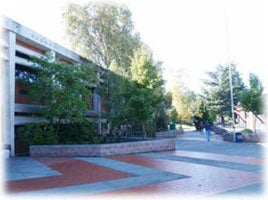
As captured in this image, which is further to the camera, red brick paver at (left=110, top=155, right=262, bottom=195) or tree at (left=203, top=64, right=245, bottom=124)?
tree at (left=203, top=64, right=245, bottom=124)

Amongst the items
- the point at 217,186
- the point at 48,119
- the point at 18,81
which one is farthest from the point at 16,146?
the point at 217,186

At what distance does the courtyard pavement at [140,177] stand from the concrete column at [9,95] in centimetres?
203

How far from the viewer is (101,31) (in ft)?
102

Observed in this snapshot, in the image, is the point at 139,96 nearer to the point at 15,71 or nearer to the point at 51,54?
the point at 51,54

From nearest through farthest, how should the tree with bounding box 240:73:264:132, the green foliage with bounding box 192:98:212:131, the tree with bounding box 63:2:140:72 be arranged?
1. the tree with bounding box 240:73:264:132
2. the tree with bounding box 63:2:140:72
3. the green foliage with bounding box 192:98:212:131

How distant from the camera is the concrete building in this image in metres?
16.4

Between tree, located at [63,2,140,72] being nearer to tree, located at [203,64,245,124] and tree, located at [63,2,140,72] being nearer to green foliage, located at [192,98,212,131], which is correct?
green foliage, located at [192,98,212,131]

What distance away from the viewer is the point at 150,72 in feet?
70.8

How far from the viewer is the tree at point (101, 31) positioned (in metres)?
31.0

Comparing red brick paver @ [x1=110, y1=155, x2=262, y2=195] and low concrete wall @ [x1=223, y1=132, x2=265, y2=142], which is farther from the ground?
low concrete wall @ [x1=223, y1=132, x2=265, y2=142]

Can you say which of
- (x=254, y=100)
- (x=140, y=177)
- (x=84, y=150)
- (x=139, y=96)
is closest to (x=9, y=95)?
(x=84, y=150)

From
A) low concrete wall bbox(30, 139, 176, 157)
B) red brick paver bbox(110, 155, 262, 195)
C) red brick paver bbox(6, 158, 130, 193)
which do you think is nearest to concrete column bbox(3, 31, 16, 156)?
low concrete wall bbox(30, 139, 176, 157)

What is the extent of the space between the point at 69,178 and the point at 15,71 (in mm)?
9424

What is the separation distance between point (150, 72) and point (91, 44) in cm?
1178
